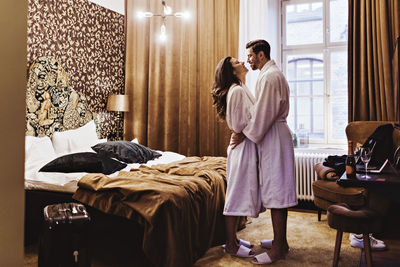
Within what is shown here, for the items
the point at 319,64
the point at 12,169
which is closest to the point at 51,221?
the point at 12,169

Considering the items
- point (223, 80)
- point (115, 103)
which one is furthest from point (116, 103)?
point (223, 80)

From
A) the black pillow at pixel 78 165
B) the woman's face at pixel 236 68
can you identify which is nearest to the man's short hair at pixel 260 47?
the woman's face at pixel 236 68

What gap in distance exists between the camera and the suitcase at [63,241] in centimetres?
92

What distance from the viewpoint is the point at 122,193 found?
218 centimetres

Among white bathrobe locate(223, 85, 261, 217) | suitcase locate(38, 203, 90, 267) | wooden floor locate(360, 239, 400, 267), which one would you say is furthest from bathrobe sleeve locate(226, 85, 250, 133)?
suitcase locate(38, 203, 90, 267)

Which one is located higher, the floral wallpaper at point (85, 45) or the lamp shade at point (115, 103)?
the floral wallpaper at point (85, 45)

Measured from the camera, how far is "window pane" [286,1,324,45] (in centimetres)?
447

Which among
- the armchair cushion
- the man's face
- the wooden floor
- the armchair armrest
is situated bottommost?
the wooden floor

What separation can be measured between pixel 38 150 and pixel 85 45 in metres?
1.65

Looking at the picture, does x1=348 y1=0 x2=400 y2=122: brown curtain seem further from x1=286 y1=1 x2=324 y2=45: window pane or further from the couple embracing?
the couple embracing

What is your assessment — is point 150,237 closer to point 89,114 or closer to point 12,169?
point 12,169

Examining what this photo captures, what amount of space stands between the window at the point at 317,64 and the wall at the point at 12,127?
4241mm

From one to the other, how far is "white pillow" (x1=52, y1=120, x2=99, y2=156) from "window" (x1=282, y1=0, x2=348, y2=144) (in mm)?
2611

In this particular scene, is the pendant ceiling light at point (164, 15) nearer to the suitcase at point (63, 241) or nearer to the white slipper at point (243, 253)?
the white slipper at point (243, 253)
